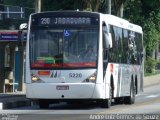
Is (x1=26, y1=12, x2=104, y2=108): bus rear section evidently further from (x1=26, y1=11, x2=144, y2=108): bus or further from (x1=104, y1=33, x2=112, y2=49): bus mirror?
(x1=104, y1=33, x2=112, y2=49): bus mirror

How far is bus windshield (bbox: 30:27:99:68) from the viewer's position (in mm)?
23844

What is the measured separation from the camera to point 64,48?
2392cm

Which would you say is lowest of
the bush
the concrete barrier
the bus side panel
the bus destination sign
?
the concrete barrier

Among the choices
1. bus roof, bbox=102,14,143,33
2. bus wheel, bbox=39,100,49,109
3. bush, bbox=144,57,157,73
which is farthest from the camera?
bush, bbox=144,57,157,73

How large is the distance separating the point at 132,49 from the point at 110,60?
172 inches

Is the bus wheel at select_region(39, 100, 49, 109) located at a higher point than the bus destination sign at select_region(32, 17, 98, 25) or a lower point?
lower

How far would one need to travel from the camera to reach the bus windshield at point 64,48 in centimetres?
2384

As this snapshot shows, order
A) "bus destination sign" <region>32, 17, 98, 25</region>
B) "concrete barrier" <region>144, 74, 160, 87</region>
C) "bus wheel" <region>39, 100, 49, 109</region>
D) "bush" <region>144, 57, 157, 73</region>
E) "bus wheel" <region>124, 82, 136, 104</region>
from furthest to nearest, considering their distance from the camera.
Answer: "bush" <region>144, 57, 157, 73</region>
"concrete barrier" <region>144, 74, 160, 87</region>
"bus wheel" <region>124, 82, 136, 104</region>
"bus wheel" <region>39, 100, 49, 109</region>
"bus destination sign" <region>32, 17, 98, 25</region>

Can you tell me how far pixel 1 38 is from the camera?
1187 inches

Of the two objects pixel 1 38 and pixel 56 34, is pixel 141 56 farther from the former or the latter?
pixel 56 34

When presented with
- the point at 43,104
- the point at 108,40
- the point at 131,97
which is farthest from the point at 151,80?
the point at 108,40

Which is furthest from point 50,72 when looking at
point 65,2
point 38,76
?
point 65,2

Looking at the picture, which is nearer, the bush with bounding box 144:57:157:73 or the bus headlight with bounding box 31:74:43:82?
the bus headlight with bounding box 31:74:43:82

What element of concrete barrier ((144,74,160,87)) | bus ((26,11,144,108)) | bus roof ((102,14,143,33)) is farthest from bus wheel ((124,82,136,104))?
concrete barrier ((144,74,160,87))
